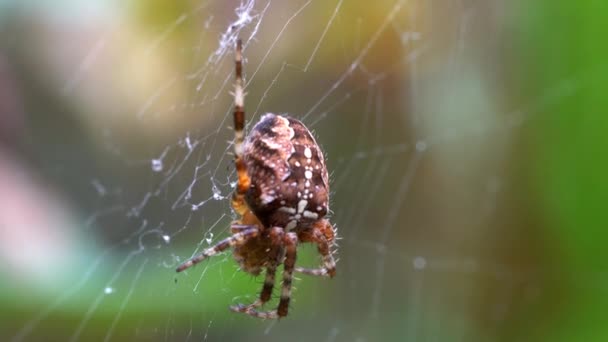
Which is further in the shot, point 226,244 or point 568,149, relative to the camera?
point 568,149

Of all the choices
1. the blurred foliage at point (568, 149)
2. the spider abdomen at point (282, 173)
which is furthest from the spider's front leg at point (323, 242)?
the blurred foliage at point (568, 149)

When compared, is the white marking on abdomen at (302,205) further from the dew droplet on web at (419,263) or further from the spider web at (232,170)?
the dew droplet on web at (419,263)

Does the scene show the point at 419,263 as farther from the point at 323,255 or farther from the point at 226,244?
the point at 226,244

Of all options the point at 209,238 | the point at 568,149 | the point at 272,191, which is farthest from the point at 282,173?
the point at 568,149

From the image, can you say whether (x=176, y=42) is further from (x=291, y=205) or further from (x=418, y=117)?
(x=418, y=117)

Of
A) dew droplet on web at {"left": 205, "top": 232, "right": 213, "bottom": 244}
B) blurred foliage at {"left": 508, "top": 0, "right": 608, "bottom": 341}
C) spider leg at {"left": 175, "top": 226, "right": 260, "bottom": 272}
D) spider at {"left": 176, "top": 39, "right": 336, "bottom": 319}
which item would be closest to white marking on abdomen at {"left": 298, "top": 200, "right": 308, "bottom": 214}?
spider at {"left": 176, "top": 39, "right": 336, "bottom": 319}

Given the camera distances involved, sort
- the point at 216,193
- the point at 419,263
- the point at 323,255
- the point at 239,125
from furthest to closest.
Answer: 1. the point at 419,263
2. the point at 323,255
3. the point at 216,193
4. the point at 239,125

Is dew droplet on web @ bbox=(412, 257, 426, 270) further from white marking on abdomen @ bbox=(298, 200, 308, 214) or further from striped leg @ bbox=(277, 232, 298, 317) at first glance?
white marking on abdomen @ bbox=(298, 200, 308, 214)

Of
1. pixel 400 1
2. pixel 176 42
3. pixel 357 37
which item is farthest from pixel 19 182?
pixel 400 1
